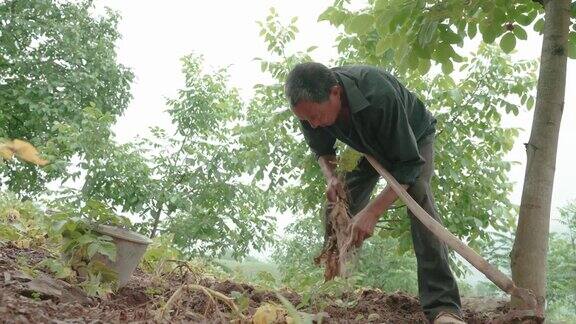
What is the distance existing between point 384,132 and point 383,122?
2.3 inches

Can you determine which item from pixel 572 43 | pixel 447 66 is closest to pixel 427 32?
pixel 447 66

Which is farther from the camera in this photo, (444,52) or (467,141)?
(467,141)

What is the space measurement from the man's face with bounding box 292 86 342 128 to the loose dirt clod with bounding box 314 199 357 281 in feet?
1.95

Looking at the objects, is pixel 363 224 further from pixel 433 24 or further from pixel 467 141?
pixel 467 141

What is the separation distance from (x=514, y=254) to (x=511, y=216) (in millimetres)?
2680

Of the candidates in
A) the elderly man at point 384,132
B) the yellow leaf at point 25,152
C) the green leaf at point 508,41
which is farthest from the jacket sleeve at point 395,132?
the yellow leaf at point 25,152

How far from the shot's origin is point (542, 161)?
7.74ft

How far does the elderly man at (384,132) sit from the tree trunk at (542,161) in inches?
15.0

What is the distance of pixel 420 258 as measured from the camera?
8.68ft

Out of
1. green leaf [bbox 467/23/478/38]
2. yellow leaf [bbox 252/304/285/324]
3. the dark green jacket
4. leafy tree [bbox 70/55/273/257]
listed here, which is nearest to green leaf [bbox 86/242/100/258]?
yellow leaf [bbox 252/304/285/324]

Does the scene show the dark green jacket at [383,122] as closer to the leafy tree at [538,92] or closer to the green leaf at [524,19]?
the leafy tree at [538,92]

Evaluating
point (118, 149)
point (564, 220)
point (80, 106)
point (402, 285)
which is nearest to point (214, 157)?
point (118, 149)

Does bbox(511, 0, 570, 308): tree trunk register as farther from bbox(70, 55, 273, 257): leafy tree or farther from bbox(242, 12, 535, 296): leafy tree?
bbox(70, 55, 273, 257): leafy tree

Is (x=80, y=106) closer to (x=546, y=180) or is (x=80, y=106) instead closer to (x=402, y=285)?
(x=402, y=285)
